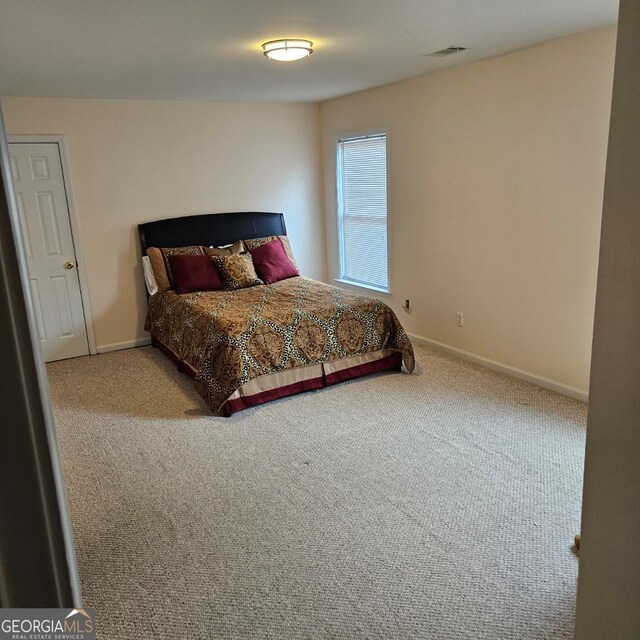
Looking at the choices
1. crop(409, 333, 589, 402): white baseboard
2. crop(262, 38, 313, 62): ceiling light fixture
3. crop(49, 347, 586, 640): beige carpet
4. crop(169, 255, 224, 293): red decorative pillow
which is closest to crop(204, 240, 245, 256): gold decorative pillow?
crop(169, 255, 224, 293): red decorative pillow

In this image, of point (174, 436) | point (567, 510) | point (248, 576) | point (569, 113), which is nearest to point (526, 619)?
point (567, 510)

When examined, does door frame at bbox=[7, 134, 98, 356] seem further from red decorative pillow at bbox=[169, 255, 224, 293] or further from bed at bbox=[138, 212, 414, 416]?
red decorative pillow at bbox=[169, 255, 224, 293]

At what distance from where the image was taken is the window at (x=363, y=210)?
5.40 m

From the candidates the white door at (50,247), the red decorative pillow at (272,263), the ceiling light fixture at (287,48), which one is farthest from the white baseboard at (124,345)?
the ceiling light fixture at (287,48)

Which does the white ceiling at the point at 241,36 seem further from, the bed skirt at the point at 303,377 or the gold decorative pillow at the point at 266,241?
the bed skirt at the point at 303,377

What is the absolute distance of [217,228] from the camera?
5.57 m

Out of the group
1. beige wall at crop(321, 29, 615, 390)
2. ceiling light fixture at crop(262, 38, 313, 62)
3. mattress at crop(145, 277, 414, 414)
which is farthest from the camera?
mattress at crop(145, 277, 414, 414)

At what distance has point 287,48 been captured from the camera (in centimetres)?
315

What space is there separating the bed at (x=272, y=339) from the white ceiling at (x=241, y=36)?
1703 millimetres

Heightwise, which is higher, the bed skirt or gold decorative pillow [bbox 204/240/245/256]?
gold decorative pillow [bbox 204/240/245/256]

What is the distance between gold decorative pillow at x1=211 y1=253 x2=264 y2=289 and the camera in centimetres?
514

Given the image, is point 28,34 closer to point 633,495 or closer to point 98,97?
point 98,97

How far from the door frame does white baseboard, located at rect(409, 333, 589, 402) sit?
9.90ft

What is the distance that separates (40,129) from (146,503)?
138 inches
